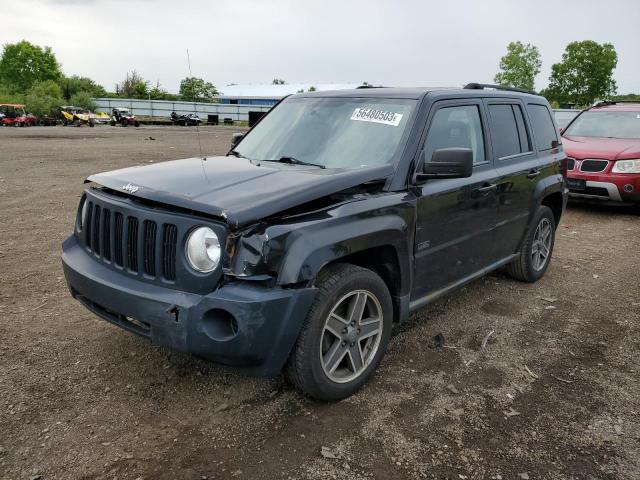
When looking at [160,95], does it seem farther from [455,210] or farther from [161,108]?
[455,210]

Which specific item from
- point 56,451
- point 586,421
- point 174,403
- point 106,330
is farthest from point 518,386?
point 106,330

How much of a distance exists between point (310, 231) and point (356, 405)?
45.2 inches

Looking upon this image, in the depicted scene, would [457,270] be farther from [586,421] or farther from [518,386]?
[586,421]

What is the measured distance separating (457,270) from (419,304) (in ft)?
1.86

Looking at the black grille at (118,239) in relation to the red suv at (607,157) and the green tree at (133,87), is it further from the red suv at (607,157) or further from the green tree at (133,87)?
the green tree at (133,87)

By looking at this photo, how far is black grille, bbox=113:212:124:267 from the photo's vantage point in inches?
119

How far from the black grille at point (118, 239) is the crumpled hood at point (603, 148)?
27.4 ft

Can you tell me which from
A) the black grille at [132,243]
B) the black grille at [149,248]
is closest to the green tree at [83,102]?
the black grille at [132,243]

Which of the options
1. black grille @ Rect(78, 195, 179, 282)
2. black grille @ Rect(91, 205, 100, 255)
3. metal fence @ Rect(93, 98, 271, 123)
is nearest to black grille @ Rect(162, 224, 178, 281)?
black grille @ Rect(78, 195, 179, 282)

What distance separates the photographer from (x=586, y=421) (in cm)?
305

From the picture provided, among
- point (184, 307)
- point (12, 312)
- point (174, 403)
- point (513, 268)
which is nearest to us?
point (184, 307)

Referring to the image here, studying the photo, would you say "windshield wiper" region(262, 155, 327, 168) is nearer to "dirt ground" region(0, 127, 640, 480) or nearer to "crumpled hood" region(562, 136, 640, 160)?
"dirt ground" region(0, 127, 640, 480)

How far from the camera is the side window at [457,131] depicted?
12.2 feet

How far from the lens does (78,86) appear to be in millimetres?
68812
